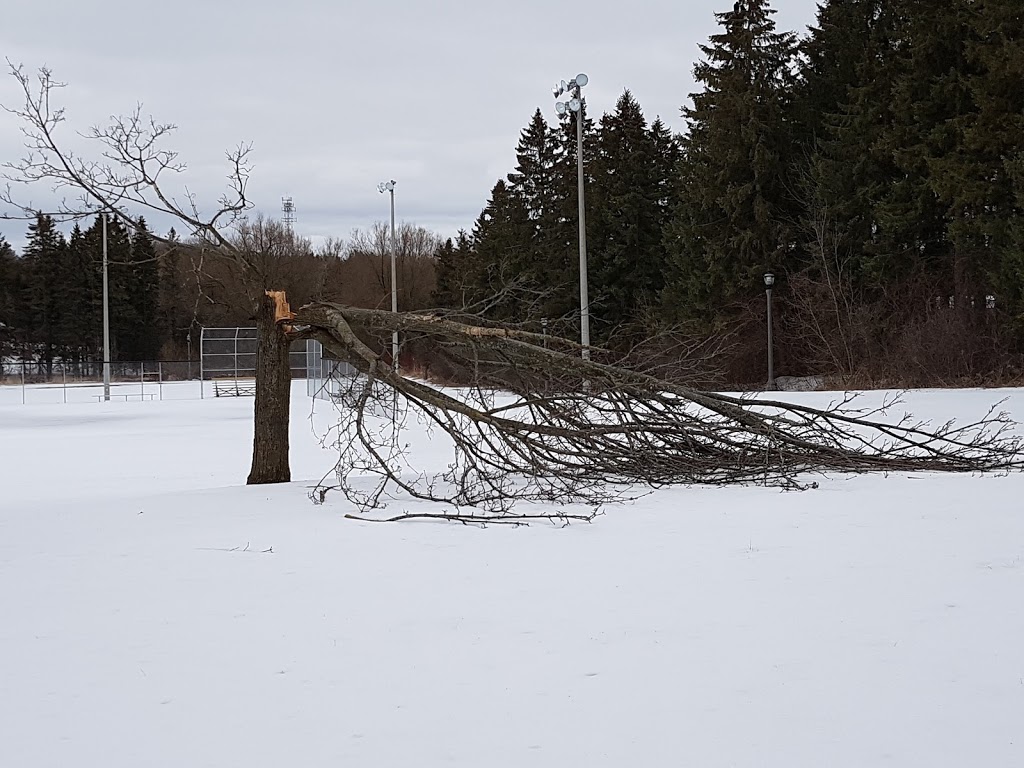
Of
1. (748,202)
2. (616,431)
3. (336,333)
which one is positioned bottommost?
(616,431)

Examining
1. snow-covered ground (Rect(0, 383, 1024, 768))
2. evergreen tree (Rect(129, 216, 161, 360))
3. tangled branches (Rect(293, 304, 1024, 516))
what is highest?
evergreen tree (Rect(129, 216, 161, 360))

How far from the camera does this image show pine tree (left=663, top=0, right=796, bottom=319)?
115ft

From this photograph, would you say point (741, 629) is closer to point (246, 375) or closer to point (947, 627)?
point (947, 627)

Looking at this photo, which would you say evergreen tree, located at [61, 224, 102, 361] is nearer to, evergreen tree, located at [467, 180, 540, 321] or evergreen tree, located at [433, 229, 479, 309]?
evergreen tree, located at [433, 229, 479, 309]

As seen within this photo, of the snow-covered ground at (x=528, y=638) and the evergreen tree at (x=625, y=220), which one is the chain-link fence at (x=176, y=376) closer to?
the evergreen tree at (x=625, y=220)

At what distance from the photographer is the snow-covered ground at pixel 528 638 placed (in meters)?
3.65

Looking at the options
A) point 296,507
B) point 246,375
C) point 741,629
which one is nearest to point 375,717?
point 741,629

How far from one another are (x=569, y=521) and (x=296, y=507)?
7.86ft

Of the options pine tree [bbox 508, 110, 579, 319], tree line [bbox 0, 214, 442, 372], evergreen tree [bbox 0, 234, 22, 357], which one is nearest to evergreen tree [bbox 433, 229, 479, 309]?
tree line [bbox 0, 214, 442, 372]

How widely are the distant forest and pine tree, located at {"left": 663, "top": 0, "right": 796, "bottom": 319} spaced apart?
7 centimetres

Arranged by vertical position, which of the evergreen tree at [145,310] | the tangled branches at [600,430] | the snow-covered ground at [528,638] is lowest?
the snow-covered ground at [528,638]

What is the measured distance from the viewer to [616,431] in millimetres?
9797

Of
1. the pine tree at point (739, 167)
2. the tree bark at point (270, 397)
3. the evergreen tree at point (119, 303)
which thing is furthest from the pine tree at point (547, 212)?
the evergreen tree at point (119, 303)

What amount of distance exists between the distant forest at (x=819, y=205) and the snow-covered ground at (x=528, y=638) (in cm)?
730
